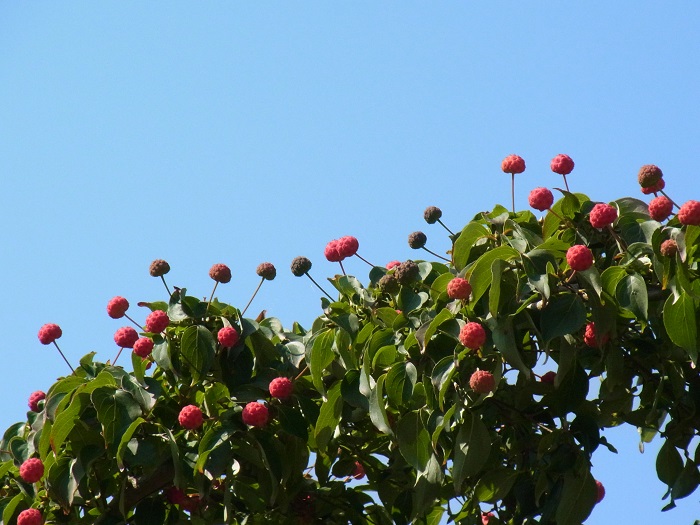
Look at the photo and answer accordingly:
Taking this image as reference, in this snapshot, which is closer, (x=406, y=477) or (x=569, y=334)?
(x=569, y=334)

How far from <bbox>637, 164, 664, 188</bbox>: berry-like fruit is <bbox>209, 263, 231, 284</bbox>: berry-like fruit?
143 cm

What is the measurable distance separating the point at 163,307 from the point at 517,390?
124 centimetres

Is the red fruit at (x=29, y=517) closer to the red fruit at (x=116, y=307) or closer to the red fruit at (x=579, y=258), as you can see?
the red fruit at (x=116, y=307)

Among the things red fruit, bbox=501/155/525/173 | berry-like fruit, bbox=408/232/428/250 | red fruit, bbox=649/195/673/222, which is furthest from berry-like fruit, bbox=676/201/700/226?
berry-like fruit, bbox=408/232/428/250

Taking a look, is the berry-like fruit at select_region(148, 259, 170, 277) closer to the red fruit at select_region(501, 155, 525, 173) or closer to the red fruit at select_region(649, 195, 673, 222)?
the red fruit at select_region(501, 155, 525, 173)

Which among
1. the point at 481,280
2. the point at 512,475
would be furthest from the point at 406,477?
the point at 481,280

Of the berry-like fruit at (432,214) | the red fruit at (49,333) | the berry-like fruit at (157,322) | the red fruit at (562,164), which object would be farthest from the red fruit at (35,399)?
the red fruit at (562,164)

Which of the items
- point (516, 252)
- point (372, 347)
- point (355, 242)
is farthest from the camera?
point (355, 242)

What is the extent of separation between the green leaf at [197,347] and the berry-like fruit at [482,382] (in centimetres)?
97

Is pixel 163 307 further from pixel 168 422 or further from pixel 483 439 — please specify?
pixel 483 439

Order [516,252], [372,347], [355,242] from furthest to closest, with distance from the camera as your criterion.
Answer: [355,242], [372,347], [516,252]

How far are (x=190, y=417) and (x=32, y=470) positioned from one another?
0.56m

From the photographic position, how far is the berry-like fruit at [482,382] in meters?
2.99

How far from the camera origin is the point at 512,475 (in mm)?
3479
